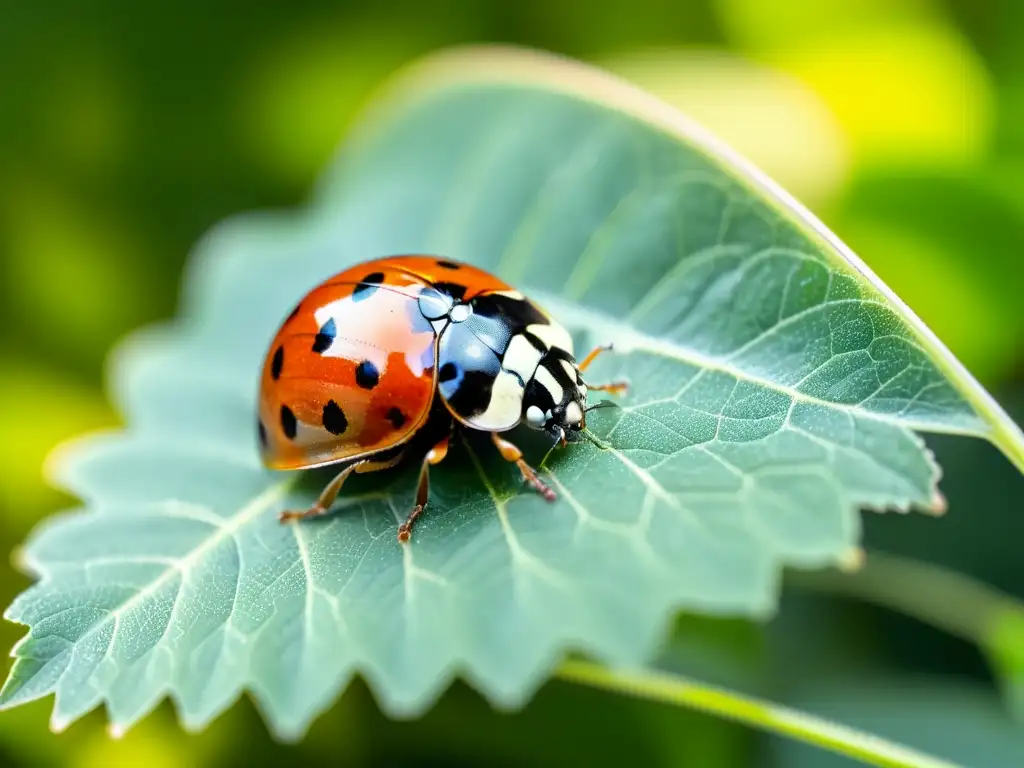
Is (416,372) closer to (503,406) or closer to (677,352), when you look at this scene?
(503,406)

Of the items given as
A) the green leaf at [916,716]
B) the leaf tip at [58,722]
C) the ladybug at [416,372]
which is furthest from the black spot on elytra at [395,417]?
the green leaf at [916,716]

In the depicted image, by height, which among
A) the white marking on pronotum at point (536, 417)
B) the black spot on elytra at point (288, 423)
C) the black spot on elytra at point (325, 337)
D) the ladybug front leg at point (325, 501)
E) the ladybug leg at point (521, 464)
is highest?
the black spot on elytra at point (325, 337)

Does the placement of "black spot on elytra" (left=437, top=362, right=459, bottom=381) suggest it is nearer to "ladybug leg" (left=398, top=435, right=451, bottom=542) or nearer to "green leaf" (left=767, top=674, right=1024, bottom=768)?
"ladybug leg" (left=398, top=435, right=451, bottom=542)

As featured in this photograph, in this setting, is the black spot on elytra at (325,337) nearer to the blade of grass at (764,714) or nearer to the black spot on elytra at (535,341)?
the black spot on elytra at (535,341)

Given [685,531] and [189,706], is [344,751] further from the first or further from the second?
[685,531]

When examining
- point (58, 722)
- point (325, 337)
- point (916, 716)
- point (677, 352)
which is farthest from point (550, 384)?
point (916, 716)

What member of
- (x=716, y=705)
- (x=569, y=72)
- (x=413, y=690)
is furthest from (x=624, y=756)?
(x=569, y=72)
